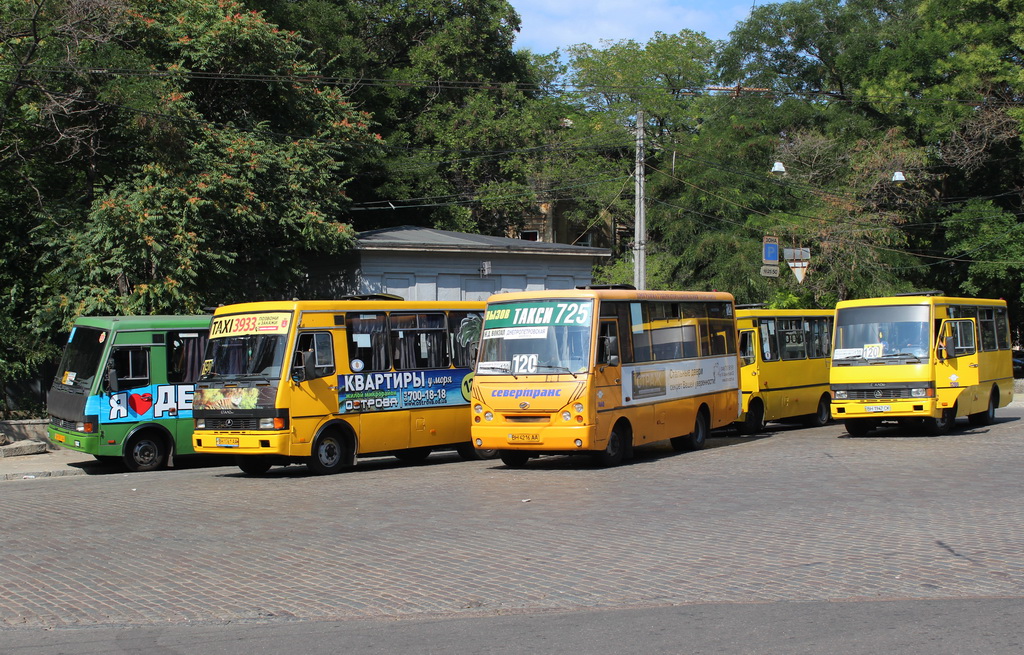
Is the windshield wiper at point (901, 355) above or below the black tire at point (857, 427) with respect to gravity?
above

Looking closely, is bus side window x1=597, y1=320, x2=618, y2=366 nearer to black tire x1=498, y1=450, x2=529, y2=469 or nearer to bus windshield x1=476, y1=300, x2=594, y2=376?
bus windshield x1=476, y1=300, x2=594, y2=376

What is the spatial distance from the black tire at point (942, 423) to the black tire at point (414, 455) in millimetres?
10356

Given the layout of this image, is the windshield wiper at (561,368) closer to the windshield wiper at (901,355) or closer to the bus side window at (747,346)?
the windshield wiper at (901,355)

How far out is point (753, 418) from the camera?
969 inches

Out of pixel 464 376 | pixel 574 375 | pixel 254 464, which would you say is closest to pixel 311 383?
pixel 254 464

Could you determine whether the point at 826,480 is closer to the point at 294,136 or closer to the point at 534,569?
the point at 534,569

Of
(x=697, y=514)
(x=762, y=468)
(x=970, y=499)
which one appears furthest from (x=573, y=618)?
(x=762, y=468)

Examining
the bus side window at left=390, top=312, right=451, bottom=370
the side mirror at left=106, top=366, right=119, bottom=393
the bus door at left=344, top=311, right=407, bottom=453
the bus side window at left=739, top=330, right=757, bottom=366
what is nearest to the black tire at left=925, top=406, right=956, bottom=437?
the bus side window at left=739, top=330, right=757, bottom=366

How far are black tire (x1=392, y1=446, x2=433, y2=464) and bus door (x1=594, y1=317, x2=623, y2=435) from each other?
13.3 feet

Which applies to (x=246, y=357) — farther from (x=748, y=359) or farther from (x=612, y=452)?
(x=748, y=359)

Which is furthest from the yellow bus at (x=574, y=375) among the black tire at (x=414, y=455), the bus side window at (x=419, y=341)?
the black tire at (x=414, y=455)

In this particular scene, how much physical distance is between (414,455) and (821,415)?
12487 mm

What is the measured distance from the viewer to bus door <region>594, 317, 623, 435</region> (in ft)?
54.6

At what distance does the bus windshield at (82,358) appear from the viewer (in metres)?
18.9
